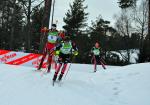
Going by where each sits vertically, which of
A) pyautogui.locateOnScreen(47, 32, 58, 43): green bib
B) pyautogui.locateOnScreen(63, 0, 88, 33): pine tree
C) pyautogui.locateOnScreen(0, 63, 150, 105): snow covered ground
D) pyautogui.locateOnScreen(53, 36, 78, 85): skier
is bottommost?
pyautogui.locateOnScreen(0, 63, 150, 105): snow covered ground

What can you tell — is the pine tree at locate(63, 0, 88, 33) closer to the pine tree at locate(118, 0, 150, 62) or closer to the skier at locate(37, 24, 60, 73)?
the pine tree at locate(118, 0, 150, 62)

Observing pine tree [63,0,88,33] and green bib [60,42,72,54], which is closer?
green bib [60,42,72,54]

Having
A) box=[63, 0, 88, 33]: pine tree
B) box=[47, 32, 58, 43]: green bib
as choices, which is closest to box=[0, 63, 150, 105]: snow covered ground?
box=[47, 32, 58, 43]: green bib

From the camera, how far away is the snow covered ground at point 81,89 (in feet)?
35.9

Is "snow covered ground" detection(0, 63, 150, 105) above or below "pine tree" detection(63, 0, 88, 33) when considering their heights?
below

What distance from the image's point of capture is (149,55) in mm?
30578

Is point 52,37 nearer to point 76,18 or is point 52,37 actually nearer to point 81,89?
point 81,89

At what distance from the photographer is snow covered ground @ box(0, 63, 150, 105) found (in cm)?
1095

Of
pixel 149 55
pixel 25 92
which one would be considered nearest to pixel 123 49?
pixel 149 55

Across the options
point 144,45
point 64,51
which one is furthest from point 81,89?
point 144,45

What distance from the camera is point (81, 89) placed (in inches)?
500

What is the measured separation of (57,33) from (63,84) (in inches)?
116

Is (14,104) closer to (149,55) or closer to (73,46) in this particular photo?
(73,46)

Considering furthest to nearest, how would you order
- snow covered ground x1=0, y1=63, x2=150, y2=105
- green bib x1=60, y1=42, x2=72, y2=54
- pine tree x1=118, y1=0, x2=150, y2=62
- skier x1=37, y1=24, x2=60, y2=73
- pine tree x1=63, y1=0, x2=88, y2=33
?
pine tree x1=63, y1=0, x2=88, y2=33
pine tree x1=118, y1=0, x2=150, y2=62
skier x1=37, y1=24, x2=60, y2=73
green bib x1=60, y1=42, x2=72, y2=54
snow covered ground x1=0, y1=63, x2=150, y2=105
